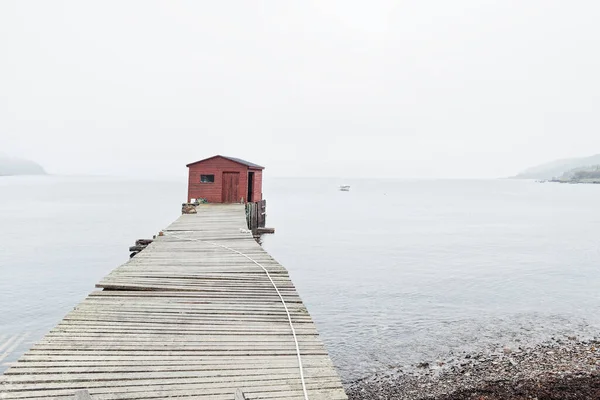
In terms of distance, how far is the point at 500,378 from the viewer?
1078 centimetres

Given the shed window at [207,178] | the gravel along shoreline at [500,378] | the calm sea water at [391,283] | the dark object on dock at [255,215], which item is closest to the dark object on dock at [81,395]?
the gravel along shoreline at [500,378]

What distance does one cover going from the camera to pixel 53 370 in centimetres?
557

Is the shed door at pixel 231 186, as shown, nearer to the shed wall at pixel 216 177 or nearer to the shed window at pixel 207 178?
the shed wall at pixel 216 177

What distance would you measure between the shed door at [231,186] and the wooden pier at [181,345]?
18969 millimetres

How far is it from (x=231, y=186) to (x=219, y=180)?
0.93 meters

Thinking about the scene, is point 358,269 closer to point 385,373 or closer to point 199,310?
point 385,373

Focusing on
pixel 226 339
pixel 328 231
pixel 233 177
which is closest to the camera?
pixel 226 339

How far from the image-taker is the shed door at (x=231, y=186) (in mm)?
30203

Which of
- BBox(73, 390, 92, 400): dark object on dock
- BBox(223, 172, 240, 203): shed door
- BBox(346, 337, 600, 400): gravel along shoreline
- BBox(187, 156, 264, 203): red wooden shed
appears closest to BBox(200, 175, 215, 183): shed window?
BBox(187, 156, 264, 203): red wooden shed

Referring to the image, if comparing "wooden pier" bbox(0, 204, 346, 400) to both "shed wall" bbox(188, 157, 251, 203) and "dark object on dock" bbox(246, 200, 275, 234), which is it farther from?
"shed wall" bbox(188, 157, 251, 203)

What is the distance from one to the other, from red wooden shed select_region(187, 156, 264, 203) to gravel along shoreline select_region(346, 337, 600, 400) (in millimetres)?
20422

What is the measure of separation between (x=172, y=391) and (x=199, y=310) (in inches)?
120

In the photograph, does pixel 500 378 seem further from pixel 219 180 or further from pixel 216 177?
pixel 216 177

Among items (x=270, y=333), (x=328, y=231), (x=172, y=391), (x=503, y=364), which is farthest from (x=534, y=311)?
(x=328, y=231)
